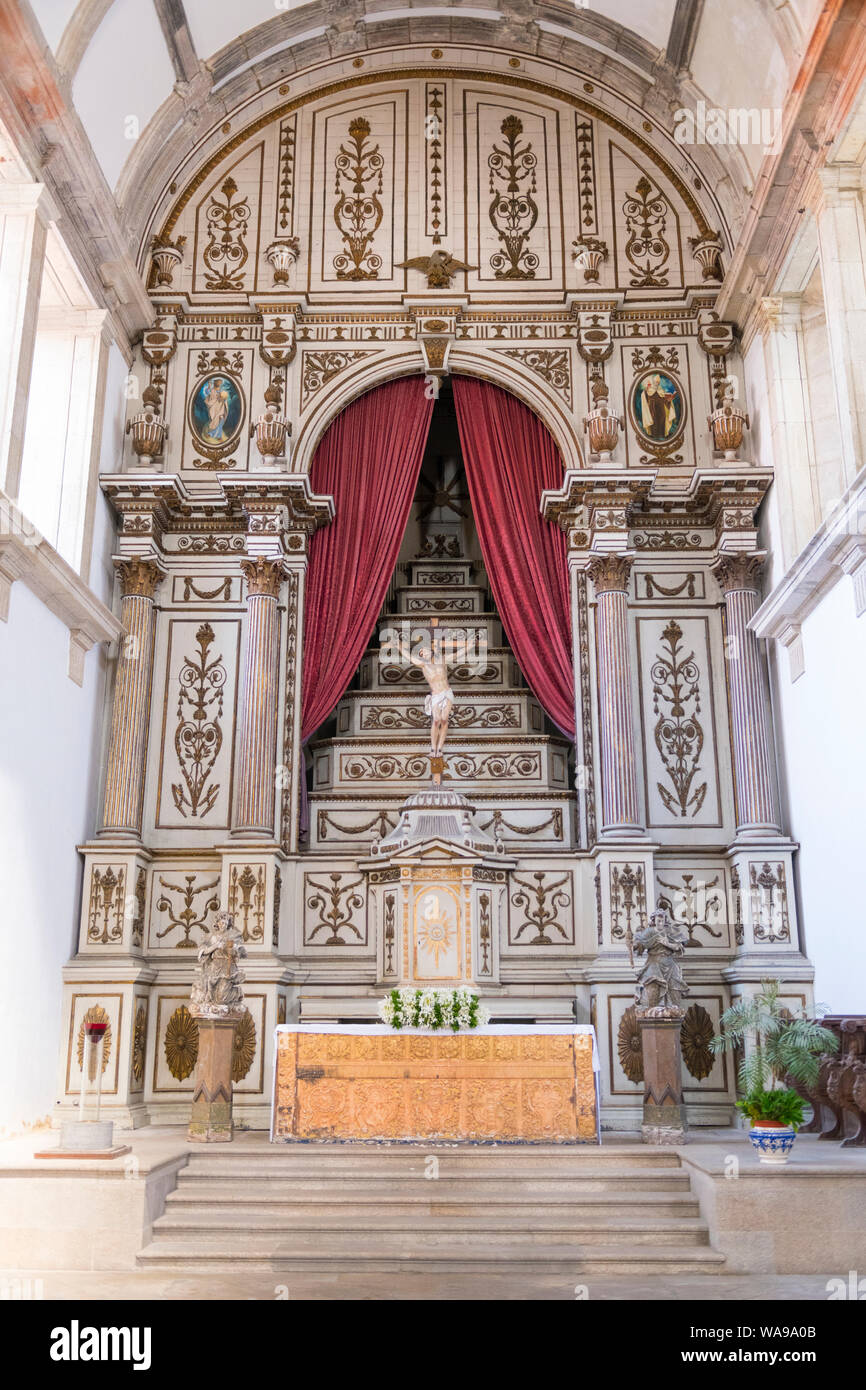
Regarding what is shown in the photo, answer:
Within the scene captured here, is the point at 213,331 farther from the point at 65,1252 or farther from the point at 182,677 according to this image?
the point at 65,1252

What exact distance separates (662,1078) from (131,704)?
6.19 meters

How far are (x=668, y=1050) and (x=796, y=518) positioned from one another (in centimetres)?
511

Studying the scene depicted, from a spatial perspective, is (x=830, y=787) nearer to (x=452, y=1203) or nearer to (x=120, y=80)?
(x=452, y=1203)

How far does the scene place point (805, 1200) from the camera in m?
7.41

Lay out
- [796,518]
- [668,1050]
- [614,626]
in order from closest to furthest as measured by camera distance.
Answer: [668,1050] → [796,518] → [614,626]

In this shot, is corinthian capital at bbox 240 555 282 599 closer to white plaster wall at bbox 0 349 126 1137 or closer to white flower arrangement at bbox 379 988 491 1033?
white plaster wall at bbox 0 349 126 1137

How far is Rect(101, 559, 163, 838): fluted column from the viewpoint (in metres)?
12.1

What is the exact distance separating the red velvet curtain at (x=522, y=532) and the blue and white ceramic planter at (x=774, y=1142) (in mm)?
5641

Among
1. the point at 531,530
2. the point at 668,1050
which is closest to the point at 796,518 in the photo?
the point at 531,530

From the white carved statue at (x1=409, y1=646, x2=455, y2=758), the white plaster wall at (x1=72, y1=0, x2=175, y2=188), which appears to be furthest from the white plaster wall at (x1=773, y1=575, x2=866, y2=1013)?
the white plaster wall at (x1=72, y1=0, x2=175, y2=188)

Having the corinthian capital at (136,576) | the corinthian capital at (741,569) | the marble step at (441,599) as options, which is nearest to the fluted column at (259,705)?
the corinthian capital at (136,576)

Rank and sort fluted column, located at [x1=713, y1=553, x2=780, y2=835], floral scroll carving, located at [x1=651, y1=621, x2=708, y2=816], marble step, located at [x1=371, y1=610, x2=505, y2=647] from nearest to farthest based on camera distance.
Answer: fluted column, located at [x1=713, y1=553, x2=780, y2=835], floral scroll carving, located at [x1=651, y1=621, x2=708, y2=816], marble step, located at [x1=371, y1=610, x2=505, y2=647]

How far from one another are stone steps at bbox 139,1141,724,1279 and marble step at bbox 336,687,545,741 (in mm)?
5154

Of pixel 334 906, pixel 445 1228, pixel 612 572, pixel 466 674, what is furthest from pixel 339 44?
pixel 445 1228
